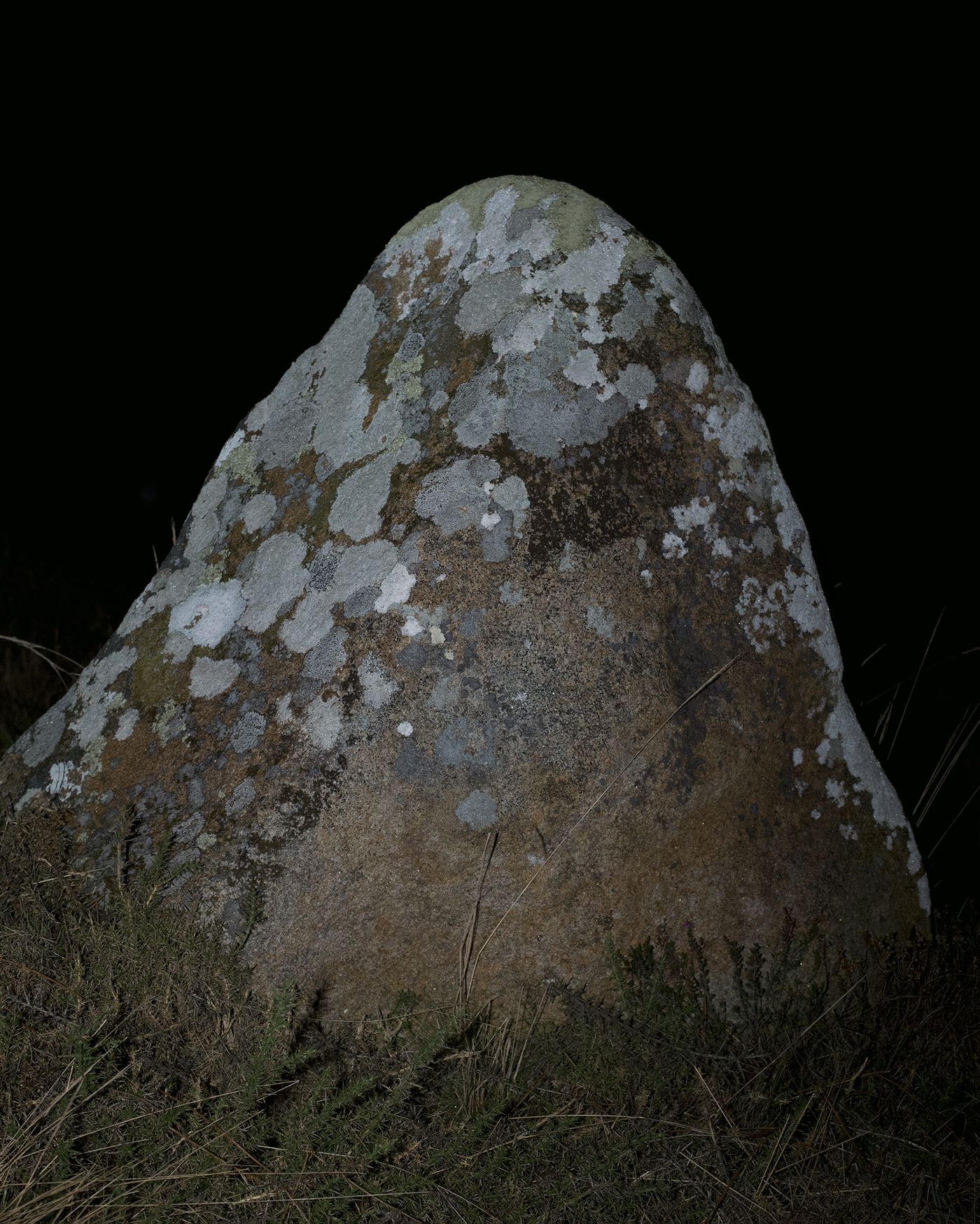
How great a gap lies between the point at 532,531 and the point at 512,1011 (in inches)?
40.9

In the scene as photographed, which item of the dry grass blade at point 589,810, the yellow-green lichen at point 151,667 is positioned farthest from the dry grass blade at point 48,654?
the dry grass blade at point 589,810

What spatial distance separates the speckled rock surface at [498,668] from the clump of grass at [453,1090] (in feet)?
0.36

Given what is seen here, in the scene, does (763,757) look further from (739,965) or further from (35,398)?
(35,398)

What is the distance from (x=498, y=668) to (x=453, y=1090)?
0.84m

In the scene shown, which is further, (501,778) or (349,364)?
(349,364)

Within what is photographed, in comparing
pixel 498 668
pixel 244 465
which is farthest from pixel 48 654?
pixel 498 668

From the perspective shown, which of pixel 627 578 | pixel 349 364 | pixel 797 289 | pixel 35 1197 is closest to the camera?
pixel 35 1197

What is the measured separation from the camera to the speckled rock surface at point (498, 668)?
223cm

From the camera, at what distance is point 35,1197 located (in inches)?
63.0

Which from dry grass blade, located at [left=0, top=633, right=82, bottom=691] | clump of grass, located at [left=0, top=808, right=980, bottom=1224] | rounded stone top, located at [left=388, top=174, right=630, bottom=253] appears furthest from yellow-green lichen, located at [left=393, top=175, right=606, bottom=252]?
clump of grass, located at [left=0, top=808, right=980, bottom=1224]

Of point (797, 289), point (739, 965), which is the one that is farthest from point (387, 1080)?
point (797, 289)

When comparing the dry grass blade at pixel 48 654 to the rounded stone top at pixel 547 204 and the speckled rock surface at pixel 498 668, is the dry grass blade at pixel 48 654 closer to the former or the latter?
the speckled rock surface at pixel 498 668

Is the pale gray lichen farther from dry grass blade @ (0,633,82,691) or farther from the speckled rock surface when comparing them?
dry grass blade @ (0,633,82,691)

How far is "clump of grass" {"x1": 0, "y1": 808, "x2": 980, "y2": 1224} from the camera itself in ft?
5.65
